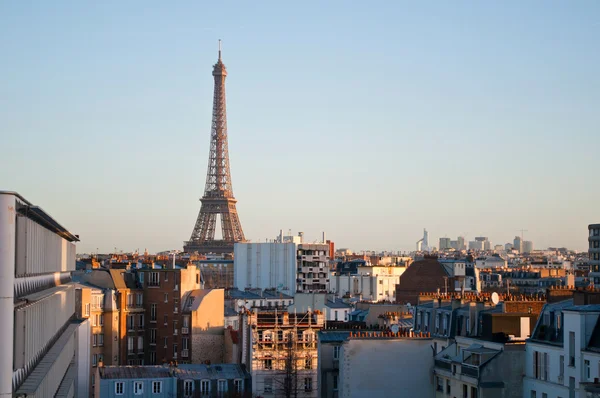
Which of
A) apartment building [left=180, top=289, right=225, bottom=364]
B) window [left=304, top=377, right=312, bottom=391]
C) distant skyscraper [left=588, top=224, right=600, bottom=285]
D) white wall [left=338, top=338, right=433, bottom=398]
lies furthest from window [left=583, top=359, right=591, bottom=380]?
distant skyscraper [left=588, top=224, right=600, bottom=285]

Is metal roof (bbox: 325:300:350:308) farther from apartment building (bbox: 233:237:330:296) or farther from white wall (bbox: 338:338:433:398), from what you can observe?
white wall (bbox: 338:338:433:398)

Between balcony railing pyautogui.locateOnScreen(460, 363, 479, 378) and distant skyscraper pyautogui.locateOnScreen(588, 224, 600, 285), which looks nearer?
balcony railing pyautogui.locateOnScreen(460, 363, 479, 378)

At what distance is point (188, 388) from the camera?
63781mm

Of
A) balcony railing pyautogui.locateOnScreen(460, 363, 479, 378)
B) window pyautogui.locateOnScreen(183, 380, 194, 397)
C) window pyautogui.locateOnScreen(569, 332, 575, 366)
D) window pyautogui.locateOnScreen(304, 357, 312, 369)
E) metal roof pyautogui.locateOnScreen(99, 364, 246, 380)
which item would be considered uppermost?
window pyautogui.locateOnScreen(569, 332, 575, 366)

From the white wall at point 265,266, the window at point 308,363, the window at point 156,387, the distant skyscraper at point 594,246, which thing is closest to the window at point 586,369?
the window at point 308,363

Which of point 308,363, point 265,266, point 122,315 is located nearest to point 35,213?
point 308,363

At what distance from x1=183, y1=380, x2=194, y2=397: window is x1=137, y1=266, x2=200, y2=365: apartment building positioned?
18962mm

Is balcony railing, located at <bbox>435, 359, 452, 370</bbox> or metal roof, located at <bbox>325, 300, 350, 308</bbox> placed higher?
balcony railing, located at <bbox>435, 359, 452, 370</bbox>

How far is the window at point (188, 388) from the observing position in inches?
2505

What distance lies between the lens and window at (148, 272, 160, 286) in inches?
3332

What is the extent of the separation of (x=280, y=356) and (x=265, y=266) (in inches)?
3177

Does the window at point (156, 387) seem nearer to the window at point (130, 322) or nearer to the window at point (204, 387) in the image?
the window at point (204, 387)

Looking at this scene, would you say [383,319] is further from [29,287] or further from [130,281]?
[29,287]

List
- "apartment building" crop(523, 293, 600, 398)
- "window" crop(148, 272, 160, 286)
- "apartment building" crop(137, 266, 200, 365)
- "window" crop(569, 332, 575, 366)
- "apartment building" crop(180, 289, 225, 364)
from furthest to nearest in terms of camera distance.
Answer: "window" crop(148, 272, 160, 286) < "apartment building" crop(137, 266, 200, 365) < "apartment building" crop(180, 289, 225, 364) < "window" crop(569, 332, 575, 366) < "apartment building" crop(523, 293, 600, 398)
